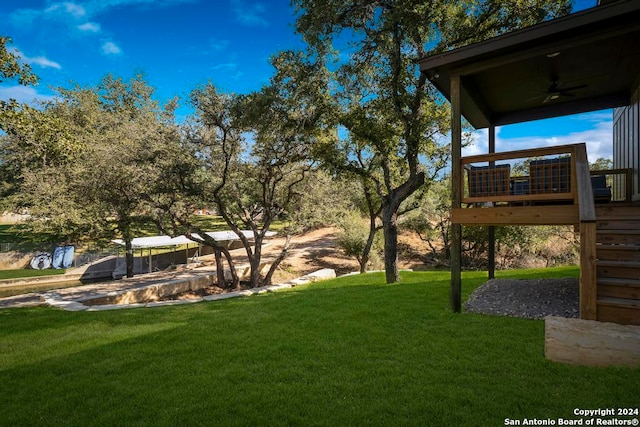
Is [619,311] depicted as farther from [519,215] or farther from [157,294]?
[157,294]

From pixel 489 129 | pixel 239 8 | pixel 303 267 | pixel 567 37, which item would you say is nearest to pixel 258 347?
pixel 567 37

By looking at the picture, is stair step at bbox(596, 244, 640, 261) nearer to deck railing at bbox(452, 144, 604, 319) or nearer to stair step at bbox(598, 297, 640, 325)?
deck railing at bbox(452, 144, 604, 319)

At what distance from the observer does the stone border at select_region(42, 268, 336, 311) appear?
8.40 metres

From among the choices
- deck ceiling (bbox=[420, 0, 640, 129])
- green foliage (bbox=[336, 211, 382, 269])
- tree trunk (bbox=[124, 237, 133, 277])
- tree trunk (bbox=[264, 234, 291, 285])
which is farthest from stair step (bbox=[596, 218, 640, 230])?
tree trunk (bbox=[124, 237, 133, 277])

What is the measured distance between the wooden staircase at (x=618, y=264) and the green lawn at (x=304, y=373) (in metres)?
0.87

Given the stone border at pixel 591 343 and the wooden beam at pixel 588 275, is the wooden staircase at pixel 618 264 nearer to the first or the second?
the wooden beam at pixel 588 275

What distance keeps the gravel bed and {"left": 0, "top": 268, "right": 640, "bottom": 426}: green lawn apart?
507mm

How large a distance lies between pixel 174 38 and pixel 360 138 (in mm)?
16734

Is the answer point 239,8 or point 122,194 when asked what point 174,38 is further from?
point 122,194

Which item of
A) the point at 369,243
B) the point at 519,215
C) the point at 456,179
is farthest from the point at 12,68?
the point at 369,243

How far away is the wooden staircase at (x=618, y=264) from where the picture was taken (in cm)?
397

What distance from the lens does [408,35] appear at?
8.39 metres

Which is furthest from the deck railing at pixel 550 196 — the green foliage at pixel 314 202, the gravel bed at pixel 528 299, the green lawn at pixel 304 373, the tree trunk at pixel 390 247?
the green foliage at pixel 314 202

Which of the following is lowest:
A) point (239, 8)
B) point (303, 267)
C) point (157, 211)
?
point (303, 267)
